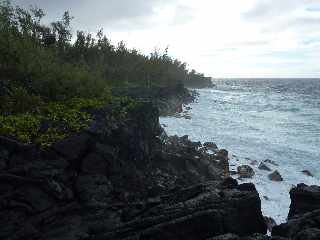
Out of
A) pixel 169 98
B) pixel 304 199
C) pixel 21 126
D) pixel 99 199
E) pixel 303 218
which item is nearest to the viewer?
pixel 303 218

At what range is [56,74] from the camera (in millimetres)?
15930

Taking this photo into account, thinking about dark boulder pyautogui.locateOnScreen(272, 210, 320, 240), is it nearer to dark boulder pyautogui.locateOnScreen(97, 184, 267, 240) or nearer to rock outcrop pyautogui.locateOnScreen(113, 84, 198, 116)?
dark boulder pyautogui.locateOnScreen(97, 184, 267, 240)

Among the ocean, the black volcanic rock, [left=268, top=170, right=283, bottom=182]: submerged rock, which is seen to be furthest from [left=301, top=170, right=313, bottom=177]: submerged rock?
the black volcanic rock

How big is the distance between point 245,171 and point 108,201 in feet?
35.8

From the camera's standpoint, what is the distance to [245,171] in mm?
20172

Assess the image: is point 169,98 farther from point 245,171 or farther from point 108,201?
point 108,201

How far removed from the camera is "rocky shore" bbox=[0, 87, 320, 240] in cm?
919

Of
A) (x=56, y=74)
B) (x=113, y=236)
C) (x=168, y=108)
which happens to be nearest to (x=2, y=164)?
(x=113, y=236)

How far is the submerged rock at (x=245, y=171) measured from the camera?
65.2 ft

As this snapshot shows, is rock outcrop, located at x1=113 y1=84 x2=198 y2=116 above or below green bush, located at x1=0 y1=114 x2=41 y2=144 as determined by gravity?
below

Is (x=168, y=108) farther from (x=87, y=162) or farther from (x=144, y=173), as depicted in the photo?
(x=87, y=162)

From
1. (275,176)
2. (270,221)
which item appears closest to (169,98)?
(275,176)

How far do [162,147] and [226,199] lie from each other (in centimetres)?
801

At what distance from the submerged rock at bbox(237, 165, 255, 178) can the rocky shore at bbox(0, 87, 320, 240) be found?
22.0 ft
